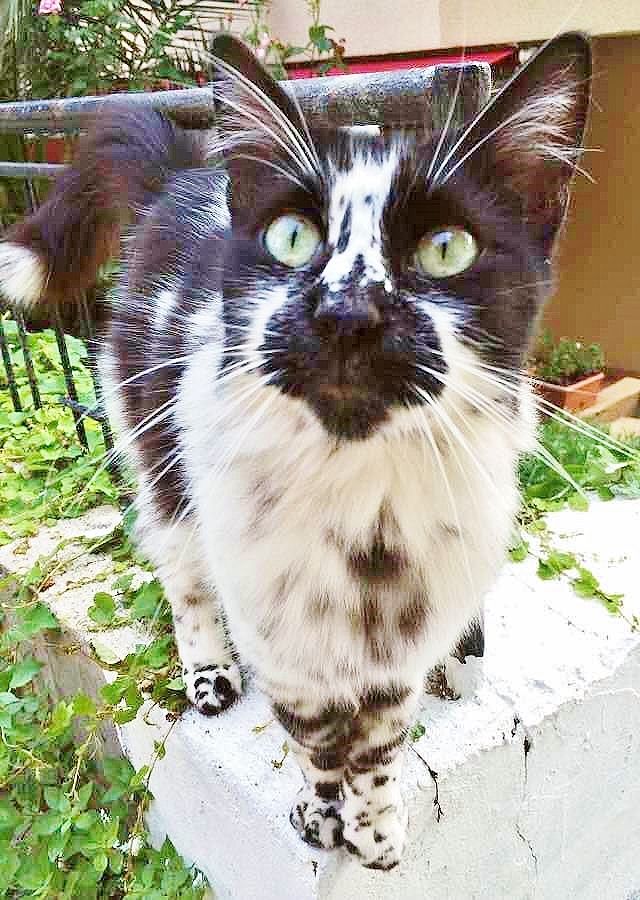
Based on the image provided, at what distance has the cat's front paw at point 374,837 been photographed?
3.89 ft

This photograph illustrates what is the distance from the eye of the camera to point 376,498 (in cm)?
90

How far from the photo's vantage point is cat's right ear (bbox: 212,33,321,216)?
2.69 ft

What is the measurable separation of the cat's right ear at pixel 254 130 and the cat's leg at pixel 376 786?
2.33ft

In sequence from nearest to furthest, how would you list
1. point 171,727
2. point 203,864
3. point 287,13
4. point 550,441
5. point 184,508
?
point 184,508, point 171,727, point 203,864, point 550,441, point 287,13

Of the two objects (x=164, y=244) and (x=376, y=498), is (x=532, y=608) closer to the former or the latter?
(x=376, y=498)

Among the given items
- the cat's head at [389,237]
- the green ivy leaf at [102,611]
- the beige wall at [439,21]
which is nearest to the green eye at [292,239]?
the cat's head at [389,237]

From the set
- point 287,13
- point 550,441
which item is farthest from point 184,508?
point 287,13

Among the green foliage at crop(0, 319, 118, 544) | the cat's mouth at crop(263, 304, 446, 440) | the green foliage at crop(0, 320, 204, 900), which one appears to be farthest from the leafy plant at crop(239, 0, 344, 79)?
the cat's mouth at crop(263, 304, 446, 440)

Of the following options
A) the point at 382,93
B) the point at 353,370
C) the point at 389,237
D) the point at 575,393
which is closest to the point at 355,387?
the point at 353,370

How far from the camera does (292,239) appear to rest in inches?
32.5

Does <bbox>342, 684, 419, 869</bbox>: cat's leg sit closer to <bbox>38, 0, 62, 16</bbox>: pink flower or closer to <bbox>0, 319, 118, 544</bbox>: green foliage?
<bbox>0, 319, 118, 544</bbox>: green foliage

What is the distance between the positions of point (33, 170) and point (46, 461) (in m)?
0.81

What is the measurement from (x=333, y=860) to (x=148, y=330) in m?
0.87

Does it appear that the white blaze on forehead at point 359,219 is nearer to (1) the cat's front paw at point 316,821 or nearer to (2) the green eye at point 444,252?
(2) the green eye at point 444,252
